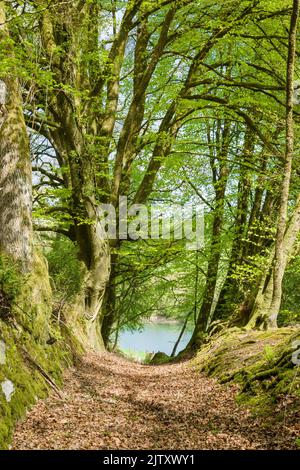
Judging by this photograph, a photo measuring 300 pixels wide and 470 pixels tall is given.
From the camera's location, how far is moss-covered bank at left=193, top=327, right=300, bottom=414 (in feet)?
18.0

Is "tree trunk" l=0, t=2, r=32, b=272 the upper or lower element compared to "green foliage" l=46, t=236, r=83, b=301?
upper

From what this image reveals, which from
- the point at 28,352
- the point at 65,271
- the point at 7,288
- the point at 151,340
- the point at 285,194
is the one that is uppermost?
the point at 285,194

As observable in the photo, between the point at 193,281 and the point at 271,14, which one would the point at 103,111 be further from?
the point at 193,281

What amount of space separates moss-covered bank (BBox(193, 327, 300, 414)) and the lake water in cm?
2065

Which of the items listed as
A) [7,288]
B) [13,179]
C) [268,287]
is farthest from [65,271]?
[7,288]

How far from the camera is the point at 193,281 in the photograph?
20719 mm

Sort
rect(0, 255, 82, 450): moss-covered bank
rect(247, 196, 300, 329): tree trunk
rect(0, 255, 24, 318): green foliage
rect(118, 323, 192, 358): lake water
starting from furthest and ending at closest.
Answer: rect(118, 323, 192, 358): lake water < rect(247, 196, 300, 329): tree trunk < rect(0, 255, 24, 318): green foliage < rect(0, 255, 82, 450): moss-covered bank

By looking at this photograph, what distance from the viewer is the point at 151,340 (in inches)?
1538

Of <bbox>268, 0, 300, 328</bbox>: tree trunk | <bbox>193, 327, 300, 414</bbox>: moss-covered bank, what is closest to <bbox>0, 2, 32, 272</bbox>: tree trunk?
<bbox>193, 327, 300, 414</bbox>: moss-covered bank

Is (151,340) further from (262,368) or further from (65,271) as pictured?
(262,368)

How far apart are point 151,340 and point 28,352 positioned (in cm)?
3395

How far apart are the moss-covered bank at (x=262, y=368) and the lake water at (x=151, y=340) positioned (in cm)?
2065

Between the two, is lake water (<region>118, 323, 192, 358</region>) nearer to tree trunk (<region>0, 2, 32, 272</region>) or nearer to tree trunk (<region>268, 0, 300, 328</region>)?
tree trunk (<region>268, 0, 300, 328</region>)

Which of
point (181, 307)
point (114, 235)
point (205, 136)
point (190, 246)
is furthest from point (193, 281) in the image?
point (114, 235)
